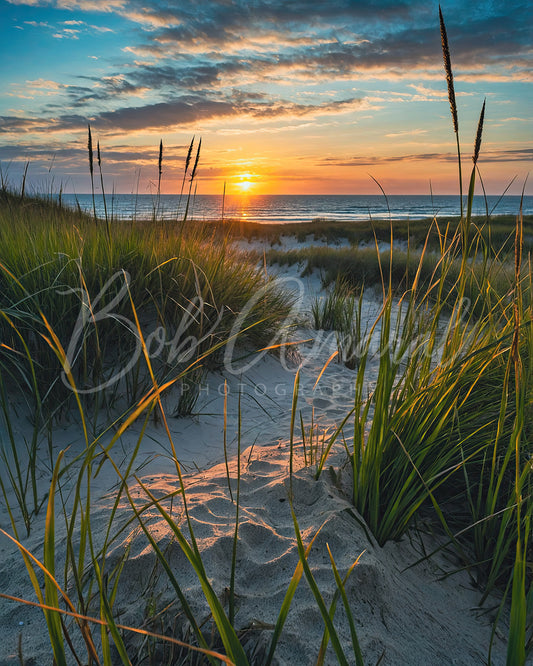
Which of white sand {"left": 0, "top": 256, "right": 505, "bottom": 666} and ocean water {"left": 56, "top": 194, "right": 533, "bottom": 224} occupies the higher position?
ocean water {"left": 56, "top": 194, "right": 533, "bottom": 224}

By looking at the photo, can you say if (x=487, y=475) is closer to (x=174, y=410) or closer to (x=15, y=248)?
(x=174, y=410)

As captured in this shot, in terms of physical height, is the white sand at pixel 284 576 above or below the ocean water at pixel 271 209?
below

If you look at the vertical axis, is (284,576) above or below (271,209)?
below

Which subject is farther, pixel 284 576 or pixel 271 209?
pixel 271 209

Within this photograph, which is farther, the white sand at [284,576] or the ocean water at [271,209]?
the ocean water at [271,209]

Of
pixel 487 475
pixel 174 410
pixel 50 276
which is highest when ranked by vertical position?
pixel 50 276

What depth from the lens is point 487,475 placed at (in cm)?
191

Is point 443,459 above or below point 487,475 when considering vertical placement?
above

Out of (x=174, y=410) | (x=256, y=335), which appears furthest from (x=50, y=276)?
(x=256, y=335)

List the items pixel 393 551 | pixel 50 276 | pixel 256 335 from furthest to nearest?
pixel 256 335 < pixel 50 276 < pixel 393 551

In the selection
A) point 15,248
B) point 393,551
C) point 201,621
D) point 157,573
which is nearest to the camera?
point 201,621

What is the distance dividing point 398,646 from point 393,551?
0.44 metres

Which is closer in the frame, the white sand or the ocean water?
the white sand

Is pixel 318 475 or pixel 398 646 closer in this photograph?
pixel 398 646
